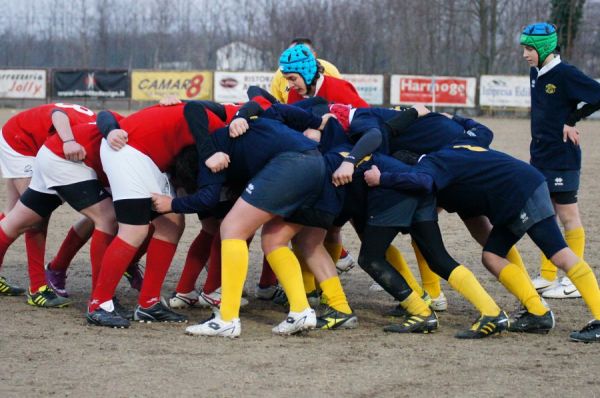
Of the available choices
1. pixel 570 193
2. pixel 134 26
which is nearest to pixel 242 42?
pixel 134 26

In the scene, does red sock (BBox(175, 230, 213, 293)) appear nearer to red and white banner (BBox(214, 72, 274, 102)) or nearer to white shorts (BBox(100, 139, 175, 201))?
white shorts (BBox(100, 139, 175, 201))

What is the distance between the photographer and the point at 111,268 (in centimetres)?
649

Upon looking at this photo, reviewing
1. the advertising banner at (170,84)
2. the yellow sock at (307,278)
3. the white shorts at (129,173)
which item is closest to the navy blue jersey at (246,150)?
the white shorts at (129,173)

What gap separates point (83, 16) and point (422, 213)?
186 feet

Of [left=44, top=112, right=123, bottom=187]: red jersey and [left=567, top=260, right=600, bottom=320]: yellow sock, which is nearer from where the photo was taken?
[left=567, top=260, right=600, bottom=320]: yellow sock

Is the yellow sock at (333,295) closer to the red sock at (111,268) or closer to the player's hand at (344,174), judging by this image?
the player's hand at (344,174)

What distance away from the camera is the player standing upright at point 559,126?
7977 millimetres

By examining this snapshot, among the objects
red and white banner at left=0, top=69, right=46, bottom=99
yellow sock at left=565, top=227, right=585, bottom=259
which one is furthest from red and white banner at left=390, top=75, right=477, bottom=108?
yellow sock at left=565, top=227, right=585, bottom=259

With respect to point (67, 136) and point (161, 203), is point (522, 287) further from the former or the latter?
point (67, 136)

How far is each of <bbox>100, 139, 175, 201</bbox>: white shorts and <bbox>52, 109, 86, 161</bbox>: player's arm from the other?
0.74 ft

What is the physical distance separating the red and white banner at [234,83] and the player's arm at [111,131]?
29.8 m

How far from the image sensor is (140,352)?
229 inches

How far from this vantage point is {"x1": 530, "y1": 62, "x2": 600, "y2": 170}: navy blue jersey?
315 inches

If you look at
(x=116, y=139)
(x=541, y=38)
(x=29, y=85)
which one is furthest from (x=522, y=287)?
(x=29, y=85)
